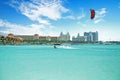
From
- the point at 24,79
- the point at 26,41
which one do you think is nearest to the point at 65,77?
the point at 24,79

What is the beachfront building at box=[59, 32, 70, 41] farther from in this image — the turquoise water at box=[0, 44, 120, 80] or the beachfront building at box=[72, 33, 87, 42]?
the turquoise water at box=[0, 44, 120, 80]

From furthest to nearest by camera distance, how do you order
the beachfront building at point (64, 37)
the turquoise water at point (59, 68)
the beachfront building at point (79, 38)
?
the beachfront building at point (79, 38) → the beachfront building at point (64, 37) → the turquoise water at point (59, 68)

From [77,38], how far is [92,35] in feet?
9.42

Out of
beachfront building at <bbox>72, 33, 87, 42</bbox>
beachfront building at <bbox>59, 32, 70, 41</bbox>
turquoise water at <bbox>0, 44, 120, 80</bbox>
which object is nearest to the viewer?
turquoise water at <bbox>0, 44, 120, 80</bbox>

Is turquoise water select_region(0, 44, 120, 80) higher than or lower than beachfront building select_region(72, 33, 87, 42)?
lower

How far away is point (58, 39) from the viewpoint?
35594 millimetres

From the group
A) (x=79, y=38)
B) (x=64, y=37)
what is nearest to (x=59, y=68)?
(x=64, y=37)

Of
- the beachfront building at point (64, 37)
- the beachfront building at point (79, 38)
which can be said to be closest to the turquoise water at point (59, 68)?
the beachfront building at point (64, 37)

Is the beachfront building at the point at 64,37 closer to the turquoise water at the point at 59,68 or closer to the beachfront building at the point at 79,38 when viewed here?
the beachfront building at the point at 79,38

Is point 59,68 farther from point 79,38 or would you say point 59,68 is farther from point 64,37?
point 79,38

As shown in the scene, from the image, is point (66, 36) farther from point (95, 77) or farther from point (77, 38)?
point (95, 77)

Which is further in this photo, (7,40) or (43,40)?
(43,40)

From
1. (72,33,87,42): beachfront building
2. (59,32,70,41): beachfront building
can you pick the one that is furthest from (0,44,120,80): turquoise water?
(72,33,87,42): beachfront building

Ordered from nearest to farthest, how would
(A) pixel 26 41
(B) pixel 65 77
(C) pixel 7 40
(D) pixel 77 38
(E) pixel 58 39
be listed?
(B) pixel 65 77, (C) pixel 7 40, (A) pixel 26 41, (E) pixel 58 39, (D) pixel 77 38
